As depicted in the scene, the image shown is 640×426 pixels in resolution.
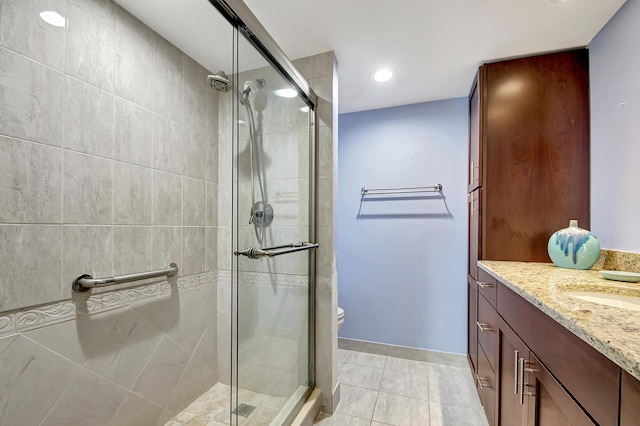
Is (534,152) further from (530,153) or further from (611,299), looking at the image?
(611,299)

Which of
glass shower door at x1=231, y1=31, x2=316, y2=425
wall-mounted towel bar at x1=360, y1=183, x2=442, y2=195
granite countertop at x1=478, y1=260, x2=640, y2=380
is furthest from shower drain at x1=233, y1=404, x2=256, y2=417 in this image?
wall-mounted towel bar at x1=360, y1=183, x2=442, y2=195

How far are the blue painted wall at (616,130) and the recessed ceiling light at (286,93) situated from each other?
1.58m

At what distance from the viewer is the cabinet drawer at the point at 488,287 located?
1.30 metres

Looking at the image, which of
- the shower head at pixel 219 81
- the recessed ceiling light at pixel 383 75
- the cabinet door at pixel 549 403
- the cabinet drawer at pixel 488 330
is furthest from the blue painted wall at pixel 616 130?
the shower head at pixel 219 81

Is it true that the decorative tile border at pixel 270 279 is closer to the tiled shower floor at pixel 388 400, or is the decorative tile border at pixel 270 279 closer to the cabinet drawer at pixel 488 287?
→ the tiled shower floor at pixel 388 400

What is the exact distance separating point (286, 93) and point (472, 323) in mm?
2021

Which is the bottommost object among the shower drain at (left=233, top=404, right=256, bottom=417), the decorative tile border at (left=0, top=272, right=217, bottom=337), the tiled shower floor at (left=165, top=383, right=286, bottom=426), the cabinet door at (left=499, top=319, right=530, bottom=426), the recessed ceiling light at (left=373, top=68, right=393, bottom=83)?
the tiled shower floor at (left=165, top=383, right=286, bottom=426)

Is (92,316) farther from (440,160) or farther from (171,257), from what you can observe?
(440,160)

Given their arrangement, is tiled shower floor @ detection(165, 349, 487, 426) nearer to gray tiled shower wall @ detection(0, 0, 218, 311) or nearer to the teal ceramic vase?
gray tiled shower wall @ detection(0, 0, 218, 311)

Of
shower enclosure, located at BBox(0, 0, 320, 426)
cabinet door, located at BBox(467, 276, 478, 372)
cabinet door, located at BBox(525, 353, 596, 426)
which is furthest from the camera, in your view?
cabinet door, located at BBox(467, 276, 478, 372)

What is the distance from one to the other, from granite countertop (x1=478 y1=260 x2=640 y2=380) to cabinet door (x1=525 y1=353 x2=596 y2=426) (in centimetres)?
18

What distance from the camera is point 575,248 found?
131 cm

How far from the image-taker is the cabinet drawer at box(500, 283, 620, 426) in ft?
1.63

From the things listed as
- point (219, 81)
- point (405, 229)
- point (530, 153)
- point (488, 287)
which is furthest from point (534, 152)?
point (219, 81)
